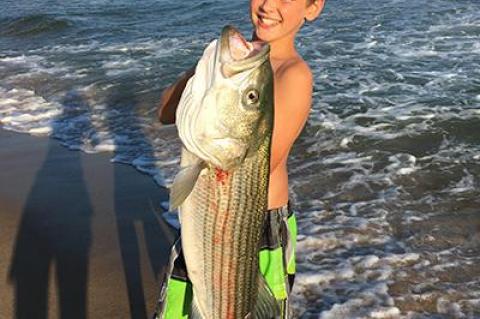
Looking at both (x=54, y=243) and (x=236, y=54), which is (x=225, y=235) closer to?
(x=236, y=54)

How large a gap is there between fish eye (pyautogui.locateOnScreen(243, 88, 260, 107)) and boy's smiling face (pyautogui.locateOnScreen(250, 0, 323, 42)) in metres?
0.84

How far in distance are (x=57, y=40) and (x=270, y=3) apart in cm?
1483

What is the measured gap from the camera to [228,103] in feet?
7.42

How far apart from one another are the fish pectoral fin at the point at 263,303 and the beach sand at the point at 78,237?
215 centimetres

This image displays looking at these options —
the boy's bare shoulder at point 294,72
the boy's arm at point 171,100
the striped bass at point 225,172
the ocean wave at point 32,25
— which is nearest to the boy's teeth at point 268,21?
the boy's bare shoulder at point 294,72

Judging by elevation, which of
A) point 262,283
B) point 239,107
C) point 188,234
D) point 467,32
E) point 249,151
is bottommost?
point 467,32

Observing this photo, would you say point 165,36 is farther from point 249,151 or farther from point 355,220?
point 249,151

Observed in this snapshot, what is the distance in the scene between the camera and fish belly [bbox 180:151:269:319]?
2400 millimetres

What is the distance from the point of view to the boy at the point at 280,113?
2842 millimetres

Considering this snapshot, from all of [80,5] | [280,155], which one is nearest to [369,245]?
[280,155]

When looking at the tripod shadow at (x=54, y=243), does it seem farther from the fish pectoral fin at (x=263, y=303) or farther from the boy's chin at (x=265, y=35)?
the boy's chin at (x=265, y=35)

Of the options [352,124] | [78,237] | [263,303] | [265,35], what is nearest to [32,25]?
[352,124]

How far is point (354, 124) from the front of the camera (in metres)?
8.95

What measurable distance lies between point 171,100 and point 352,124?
644 cm
